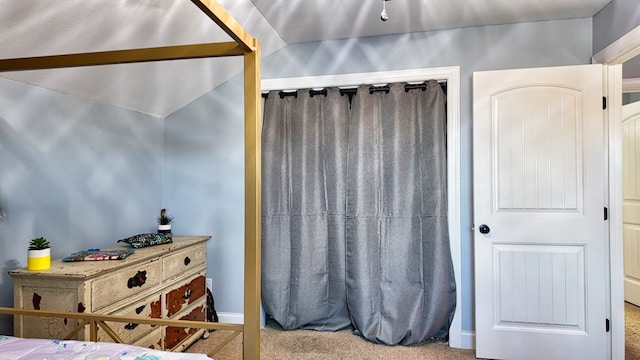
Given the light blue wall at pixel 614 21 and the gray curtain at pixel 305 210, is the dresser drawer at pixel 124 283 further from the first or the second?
the light blue wall at pixel 614 21

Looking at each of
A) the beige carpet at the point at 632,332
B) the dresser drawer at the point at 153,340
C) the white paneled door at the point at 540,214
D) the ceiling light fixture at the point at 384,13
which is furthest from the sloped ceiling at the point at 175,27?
the beige carpet at the point at 632,332

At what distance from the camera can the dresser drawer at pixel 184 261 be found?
2451 mm

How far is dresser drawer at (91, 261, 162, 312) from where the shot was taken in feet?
6.15

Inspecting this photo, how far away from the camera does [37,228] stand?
207 cm

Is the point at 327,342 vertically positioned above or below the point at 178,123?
below

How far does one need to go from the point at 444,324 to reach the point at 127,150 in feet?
8.67

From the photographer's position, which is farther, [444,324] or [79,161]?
[444,324]

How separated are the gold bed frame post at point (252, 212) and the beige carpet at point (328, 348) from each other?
4.62 feet

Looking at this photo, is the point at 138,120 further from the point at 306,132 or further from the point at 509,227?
the point at 509,227

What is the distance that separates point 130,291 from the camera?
6.91 ft

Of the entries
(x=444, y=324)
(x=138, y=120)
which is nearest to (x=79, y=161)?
(x=138, y=120)

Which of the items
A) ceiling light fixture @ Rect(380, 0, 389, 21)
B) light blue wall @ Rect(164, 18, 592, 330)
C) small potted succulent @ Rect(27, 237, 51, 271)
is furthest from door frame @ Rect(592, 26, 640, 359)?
small potted succulent @ Rect(27, 237, 51, 271)

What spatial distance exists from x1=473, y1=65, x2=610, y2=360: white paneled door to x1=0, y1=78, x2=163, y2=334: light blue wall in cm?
246

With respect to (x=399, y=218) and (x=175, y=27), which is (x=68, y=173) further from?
(x=399, y=218)
